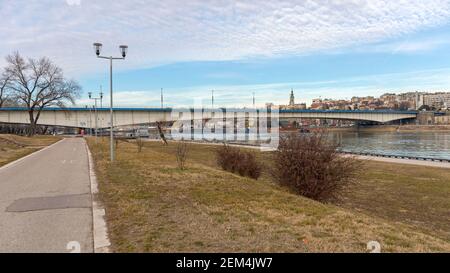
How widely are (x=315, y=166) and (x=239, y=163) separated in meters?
5.86

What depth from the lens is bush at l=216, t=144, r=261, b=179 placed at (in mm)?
14383

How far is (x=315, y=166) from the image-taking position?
933 cm

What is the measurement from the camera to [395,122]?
4370 inches

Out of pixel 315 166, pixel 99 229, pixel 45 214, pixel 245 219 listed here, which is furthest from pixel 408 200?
pixel 45 214

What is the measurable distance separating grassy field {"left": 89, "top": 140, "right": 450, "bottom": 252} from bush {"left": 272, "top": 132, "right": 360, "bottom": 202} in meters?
1.04

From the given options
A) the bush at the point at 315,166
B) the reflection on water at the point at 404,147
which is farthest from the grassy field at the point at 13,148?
the reflection on water at the point at 404,147

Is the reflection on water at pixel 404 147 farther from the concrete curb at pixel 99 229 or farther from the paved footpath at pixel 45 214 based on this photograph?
the paved footpath at pixel 45 214

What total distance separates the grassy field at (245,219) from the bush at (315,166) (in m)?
1.04

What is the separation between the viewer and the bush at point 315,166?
30.6 feet

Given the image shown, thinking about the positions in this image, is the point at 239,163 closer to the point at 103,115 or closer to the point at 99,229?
the point at 99,229

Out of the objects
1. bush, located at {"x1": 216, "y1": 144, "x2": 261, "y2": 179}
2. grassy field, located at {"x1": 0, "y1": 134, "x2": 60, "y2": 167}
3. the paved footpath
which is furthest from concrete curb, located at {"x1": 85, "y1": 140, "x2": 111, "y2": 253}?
grassy field, located at {"x1": 0, "y1": 134, "x2": 60, "y2": 167}

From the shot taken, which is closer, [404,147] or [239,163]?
[239,163]

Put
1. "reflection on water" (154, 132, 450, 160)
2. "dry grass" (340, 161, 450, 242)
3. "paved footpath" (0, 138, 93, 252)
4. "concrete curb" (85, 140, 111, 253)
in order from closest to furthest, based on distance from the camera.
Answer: "concrete curb" (85, 140, 111, 253) → "paved footpath" (0, 138, 93, 252) → "dry grass" (340, 161, 450, 242) → "reflection on water" (154, 132, 450, 160)

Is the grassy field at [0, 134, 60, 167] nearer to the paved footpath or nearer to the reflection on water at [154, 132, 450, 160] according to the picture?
the paved footpath
